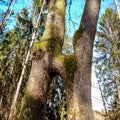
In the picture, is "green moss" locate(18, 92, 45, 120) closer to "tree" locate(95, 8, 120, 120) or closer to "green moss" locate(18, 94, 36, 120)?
"green moss" locate(18, 94, 36, 120)

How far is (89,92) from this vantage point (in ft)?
11.1

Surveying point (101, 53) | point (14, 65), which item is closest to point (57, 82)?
point (14, 65)

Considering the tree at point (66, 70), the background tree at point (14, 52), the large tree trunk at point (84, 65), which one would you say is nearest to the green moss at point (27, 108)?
the tree at point (66, 70)

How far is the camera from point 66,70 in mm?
3594

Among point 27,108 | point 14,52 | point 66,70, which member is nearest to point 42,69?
point 66,70

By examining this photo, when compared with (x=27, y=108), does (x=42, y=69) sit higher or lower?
higher

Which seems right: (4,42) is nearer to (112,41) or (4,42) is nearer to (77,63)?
(112,41)

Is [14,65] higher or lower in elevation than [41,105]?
higher

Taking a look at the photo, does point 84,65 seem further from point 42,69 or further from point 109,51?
point 109,51

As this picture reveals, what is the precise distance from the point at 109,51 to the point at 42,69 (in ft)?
60.4

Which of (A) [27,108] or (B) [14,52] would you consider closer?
(A) [27,108]

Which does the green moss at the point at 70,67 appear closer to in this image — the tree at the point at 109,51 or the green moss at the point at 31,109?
the green moss at the point at 31,109

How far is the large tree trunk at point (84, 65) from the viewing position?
3243 millimetres

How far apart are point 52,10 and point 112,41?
16.9 m
